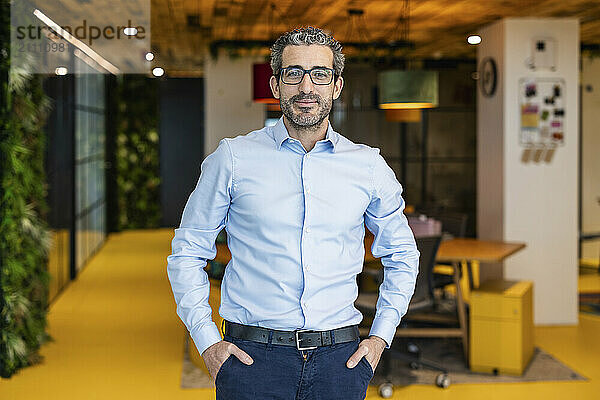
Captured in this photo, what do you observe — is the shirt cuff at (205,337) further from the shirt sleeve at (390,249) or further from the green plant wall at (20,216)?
the green plant wall at (20,216)

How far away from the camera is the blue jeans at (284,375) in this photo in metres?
1.97

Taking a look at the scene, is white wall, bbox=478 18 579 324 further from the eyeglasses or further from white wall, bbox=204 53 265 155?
the eyeglasses

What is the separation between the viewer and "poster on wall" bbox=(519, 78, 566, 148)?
254 inches

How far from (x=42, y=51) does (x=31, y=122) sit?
2.02 ft

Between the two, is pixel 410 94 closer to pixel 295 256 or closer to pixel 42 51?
pixel 42 51

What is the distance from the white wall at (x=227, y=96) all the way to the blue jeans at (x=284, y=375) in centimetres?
690

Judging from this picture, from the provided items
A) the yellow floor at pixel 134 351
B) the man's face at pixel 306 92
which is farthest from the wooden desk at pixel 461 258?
the man's face at pixel 306 92

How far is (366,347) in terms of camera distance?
81.0 inches

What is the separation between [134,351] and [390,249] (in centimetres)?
402

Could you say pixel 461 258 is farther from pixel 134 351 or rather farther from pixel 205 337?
pixel 205 337

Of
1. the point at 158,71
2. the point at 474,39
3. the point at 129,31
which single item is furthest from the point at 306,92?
the point at 474,39

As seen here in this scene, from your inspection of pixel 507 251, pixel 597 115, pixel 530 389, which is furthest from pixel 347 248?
pixel 597 115

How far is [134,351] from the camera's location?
5.80m

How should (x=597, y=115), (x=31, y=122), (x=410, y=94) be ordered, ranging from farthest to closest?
(x=597, y=115)
(x=410, y=94)
(x=31, y=122)
